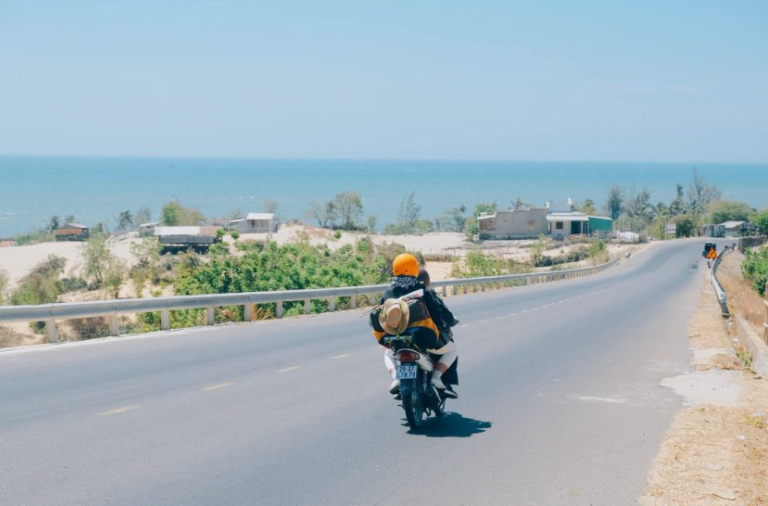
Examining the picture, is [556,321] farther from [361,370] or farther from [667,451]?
[667,451]

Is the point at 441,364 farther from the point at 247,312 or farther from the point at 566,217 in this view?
the point at 566,217

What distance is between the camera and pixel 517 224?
11869cm

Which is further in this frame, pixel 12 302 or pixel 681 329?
pixel 12 302

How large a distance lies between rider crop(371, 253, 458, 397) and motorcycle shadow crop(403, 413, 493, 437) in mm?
450

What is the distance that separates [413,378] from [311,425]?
1.28 metres

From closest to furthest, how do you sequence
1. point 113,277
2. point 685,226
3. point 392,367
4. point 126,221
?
point 392,367, point 113,277, point 685,226, point 126,221

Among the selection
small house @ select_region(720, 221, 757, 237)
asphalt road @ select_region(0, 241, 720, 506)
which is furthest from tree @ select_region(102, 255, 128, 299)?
small house @ select_region(720, 221, 757, 237)

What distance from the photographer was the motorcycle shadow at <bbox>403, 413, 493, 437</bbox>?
952cm

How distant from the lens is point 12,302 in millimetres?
34719

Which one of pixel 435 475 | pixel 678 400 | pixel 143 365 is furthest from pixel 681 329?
pixel 435 475

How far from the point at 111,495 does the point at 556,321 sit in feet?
58.5

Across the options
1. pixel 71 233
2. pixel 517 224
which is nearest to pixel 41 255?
pixel 71 233

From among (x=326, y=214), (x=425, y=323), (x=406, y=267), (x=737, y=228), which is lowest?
(x=737, y=228)

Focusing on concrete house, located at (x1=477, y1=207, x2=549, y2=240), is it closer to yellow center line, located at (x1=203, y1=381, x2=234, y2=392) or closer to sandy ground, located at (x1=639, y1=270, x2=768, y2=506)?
sandy ground, located at (x1=639, y1=270, x2=768, y2=506)
